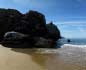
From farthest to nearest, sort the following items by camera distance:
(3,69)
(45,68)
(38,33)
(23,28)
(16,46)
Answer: (38,33) → (23,28) → (16,46) → (45,68) → (3,69)

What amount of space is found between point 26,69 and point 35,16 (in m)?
30.5

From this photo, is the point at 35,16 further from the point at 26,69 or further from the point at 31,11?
the point at 26,69

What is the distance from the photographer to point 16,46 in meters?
35.6

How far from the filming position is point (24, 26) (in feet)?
135

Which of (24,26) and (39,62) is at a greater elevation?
(24,26)

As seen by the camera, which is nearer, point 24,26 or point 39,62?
point 39,62

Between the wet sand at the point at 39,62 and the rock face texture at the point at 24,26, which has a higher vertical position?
the rock face texture at the point at 24,26

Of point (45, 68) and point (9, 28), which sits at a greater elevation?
point (9, 28)

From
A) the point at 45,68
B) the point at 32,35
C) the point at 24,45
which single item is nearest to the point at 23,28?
the point at 32,35

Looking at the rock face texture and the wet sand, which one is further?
the rock face texture

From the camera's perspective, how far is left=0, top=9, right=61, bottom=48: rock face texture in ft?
125

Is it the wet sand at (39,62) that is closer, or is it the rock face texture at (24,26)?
the wet sand at (39,62)

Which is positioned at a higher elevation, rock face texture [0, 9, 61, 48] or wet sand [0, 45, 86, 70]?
rock face texture [0, 9, 61, 48]

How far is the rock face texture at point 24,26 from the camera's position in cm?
3816
